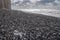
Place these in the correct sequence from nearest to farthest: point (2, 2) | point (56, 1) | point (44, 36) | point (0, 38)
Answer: point (0, 38) → point (44, 36) → point (2, 2) → point (56, 1)

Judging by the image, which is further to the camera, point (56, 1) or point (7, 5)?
point (56, 1)

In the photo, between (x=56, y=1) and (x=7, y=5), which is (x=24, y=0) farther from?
(x=7, y=5)

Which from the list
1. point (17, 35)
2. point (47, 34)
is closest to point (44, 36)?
point (47, 34)

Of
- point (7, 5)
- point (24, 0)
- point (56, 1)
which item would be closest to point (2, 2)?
A: point (7, 5)

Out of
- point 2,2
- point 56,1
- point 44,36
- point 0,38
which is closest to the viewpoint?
point 0,38

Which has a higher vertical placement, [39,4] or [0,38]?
[0,38]

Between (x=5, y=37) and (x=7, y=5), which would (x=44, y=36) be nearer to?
(x=5, y=37)

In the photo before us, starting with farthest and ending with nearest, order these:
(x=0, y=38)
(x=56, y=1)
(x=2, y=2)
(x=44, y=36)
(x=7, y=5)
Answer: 1. (x=56, y=1)
2. (x=7, y=5)
3. (x=2, y=2)
4. (x=44, y=36)
5. (x=0, y=38)

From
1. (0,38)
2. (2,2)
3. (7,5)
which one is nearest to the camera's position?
(0,38)

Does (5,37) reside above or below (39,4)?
above
